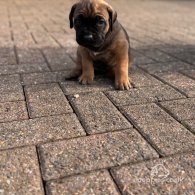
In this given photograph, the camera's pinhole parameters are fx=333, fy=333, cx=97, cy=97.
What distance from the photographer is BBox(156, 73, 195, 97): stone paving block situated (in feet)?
11.6

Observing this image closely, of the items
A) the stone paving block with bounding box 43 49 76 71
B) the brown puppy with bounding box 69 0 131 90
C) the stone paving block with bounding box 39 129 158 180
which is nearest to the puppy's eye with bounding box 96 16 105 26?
the brown puppy with bounding box 69 0 131 90

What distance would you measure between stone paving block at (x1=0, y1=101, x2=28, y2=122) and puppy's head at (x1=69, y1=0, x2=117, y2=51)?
0.90 metres

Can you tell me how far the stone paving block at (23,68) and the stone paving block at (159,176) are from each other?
2.52 m

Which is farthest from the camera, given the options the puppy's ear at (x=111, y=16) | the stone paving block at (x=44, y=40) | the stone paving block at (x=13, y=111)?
the stone paving block at (x=44, y=40)

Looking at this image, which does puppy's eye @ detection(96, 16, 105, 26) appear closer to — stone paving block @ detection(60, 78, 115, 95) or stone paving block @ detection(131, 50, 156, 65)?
stone paving block @ detection(60, 78, 115, 95)

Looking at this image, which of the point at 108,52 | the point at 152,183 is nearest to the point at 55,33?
the point at 108,52

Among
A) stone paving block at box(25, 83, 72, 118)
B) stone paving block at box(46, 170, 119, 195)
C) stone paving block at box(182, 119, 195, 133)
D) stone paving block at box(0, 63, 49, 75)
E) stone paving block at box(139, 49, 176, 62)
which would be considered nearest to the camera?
stone paving block at box(46, 170, 119, 195)

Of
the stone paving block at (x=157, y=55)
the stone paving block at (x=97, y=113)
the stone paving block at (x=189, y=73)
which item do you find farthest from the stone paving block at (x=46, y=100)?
the stone paving block at (x=157, y=55)

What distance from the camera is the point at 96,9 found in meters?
3.38

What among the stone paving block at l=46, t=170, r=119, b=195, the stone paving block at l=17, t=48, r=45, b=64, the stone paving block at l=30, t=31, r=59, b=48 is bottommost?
the stone paving block at l=30, t=31, r=59, b=48

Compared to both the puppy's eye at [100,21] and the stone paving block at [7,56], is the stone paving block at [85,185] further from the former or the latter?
the stone paving block at [7,56]

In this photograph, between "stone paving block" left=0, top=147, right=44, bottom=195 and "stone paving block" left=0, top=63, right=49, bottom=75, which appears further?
"stone paving block" left=0, top=63, right=49, bottom=75

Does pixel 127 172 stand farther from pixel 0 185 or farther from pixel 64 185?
pixel 0 185

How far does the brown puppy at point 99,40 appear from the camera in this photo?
3367mm
